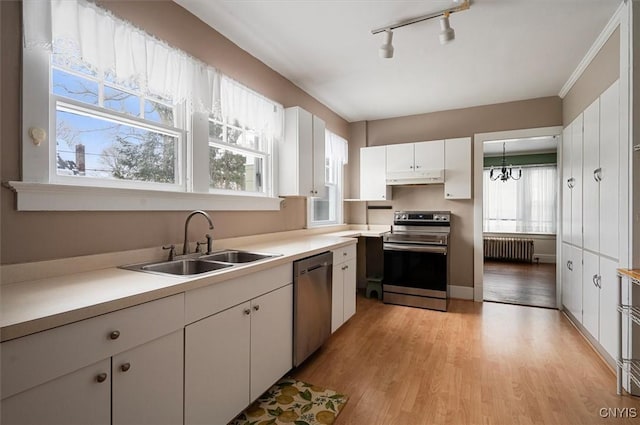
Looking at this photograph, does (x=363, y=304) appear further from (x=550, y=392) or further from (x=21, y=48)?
(x=21, y=48)

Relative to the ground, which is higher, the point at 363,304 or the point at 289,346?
the point at 289,346

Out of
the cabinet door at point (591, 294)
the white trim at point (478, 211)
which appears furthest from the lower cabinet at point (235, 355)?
the white trim at point (478, 211)

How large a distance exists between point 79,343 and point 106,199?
33.7 inches

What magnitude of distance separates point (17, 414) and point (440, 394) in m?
2.09

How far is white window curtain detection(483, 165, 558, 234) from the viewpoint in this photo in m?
6.69

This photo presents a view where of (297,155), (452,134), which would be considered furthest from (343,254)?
(452,134)

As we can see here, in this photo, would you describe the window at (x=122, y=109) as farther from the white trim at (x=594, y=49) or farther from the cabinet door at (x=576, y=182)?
the cabinet door at (x=576, y=182)

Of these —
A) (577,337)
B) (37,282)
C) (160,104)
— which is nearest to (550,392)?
(577,337)

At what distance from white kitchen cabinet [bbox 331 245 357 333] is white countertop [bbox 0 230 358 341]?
1.26 meters

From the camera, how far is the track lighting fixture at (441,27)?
205cm

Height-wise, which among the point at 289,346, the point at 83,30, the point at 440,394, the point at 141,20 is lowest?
the point at 440,394

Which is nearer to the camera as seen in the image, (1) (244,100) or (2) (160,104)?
(2) (160,104)

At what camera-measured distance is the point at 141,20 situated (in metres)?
1.77

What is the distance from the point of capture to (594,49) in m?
2.58
